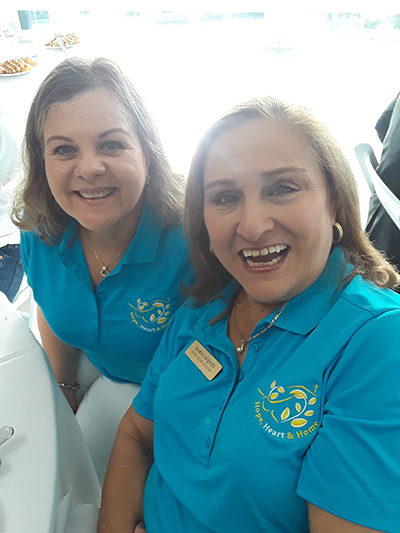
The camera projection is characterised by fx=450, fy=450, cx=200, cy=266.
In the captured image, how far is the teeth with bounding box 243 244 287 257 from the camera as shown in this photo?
0.75 meters

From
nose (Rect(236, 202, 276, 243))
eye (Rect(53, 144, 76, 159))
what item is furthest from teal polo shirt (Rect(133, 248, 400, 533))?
eye (Rect(53, 144, 76, 159))

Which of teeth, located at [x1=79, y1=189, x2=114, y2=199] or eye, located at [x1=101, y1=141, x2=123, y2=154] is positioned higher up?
eye, located at [x1=101, y1=141, x2=123, y2=154]

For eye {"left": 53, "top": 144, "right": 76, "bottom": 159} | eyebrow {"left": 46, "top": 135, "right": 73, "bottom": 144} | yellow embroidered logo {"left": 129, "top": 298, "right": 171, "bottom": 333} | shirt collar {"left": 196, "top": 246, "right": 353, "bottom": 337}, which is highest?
eyebrow {"left": 46, "top": 135, "right": 73, "bottom": 144}

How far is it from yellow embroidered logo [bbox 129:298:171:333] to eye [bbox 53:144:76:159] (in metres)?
0.38

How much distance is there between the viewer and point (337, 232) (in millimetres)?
803

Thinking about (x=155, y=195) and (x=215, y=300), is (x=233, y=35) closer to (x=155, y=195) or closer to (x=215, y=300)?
(x=155, y=195)

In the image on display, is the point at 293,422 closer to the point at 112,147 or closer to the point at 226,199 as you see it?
the point at 226,199

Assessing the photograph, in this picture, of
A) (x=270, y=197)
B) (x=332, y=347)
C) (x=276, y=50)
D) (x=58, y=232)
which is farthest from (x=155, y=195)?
(x=276, y=50)

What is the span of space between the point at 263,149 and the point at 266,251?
168mm

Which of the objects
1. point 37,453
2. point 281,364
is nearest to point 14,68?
point 37,453

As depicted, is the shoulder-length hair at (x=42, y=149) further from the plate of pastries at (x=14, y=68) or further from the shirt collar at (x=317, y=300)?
the plate of pastries at (x=14, y=68)

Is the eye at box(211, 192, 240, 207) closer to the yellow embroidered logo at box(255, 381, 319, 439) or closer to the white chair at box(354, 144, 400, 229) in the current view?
the yellow embroidered logo at box(255, 381, 319, 439)

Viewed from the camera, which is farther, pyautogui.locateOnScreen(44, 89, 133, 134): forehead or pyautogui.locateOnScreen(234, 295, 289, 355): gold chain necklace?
pyautogui.locateOnScreen(44, 89, 133, 134): forehead

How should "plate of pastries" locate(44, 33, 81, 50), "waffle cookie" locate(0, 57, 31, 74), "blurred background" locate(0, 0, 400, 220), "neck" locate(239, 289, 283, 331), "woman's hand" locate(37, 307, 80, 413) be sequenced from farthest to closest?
"plate of pastries" locate(44, 33, 81, 50) < "blurred background" locate(0, 0, 400, 220) < "waffle cookie" locate(0, 57, 31, 74) < "woman's hand" locate(37, 307, 80, 413) < "neck" locate(239, 289, 283, 331)
